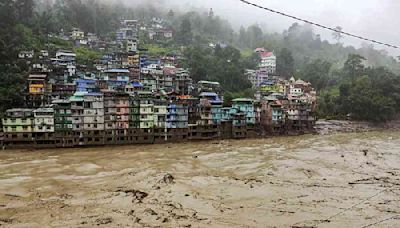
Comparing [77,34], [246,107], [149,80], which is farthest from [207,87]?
[77,34]

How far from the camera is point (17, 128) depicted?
24.3 meters

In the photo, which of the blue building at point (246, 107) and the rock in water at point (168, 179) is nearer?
the rock in water at point (168, 179)

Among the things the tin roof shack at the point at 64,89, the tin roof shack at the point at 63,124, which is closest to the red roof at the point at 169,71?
the tin roof shack at the point at 64,89

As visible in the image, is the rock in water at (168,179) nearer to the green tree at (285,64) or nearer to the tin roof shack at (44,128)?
the tin roof shack at (44,128)

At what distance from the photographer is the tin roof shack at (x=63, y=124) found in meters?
25.0

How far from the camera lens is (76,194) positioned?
13281 millimetres

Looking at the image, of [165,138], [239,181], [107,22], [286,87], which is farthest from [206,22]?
[239,181]

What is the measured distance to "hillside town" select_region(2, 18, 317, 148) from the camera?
980 inches

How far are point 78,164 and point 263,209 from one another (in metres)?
11.4

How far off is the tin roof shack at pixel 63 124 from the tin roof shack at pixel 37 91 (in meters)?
4.05

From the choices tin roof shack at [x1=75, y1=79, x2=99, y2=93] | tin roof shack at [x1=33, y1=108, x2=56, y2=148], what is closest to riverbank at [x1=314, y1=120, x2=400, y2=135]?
tin roof shack at [x1=75, y1=79, x2=99, y2=93]

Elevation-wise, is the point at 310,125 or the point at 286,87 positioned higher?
the point at 286,87

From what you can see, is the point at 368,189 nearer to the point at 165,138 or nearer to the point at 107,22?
the point at 165,138

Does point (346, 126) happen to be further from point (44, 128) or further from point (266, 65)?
point (44, 128)
